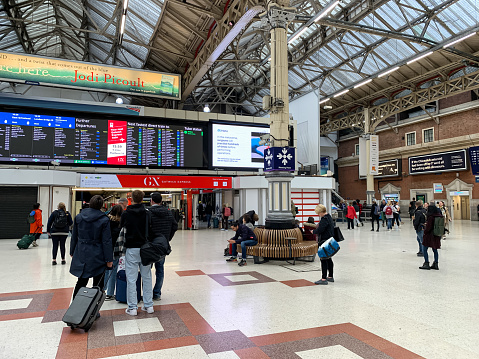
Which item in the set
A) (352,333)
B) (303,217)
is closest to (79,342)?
(352,333)

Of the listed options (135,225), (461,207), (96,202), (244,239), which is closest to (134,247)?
(135,225)

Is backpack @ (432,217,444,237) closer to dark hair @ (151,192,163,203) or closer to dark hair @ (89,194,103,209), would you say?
dark hair @ (151,192,163,203)

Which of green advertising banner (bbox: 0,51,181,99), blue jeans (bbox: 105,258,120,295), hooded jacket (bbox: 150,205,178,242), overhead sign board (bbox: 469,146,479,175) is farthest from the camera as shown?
overhead sign board (bbox: 469,146,479,175)

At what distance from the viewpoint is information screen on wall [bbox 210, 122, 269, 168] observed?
16984 mm

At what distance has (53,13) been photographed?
1955cm

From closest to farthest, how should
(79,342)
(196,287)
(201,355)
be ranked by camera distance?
(201,355)
(79,342)
(196,287)

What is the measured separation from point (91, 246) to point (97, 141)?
40.1ft

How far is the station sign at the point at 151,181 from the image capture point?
14.9m

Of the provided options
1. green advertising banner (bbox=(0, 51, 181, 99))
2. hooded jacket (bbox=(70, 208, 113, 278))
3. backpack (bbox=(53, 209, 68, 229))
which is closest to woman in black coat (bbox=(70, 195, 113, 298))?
hooded jacket (bbox=(70, 208, 113, 278))

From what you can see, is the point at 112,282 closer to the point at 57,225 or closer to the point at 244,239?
the point at 244,239

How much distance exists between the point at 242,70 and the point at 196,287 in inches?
919

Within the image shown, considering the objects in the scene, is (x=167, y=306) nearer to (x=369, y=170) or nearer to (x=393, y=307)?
(x=393, y=307)

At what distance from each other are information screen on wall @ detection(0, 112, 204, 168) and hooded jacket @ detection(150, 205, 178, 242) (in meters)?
11.5

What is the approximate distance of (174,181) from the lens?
1622 centimetres
